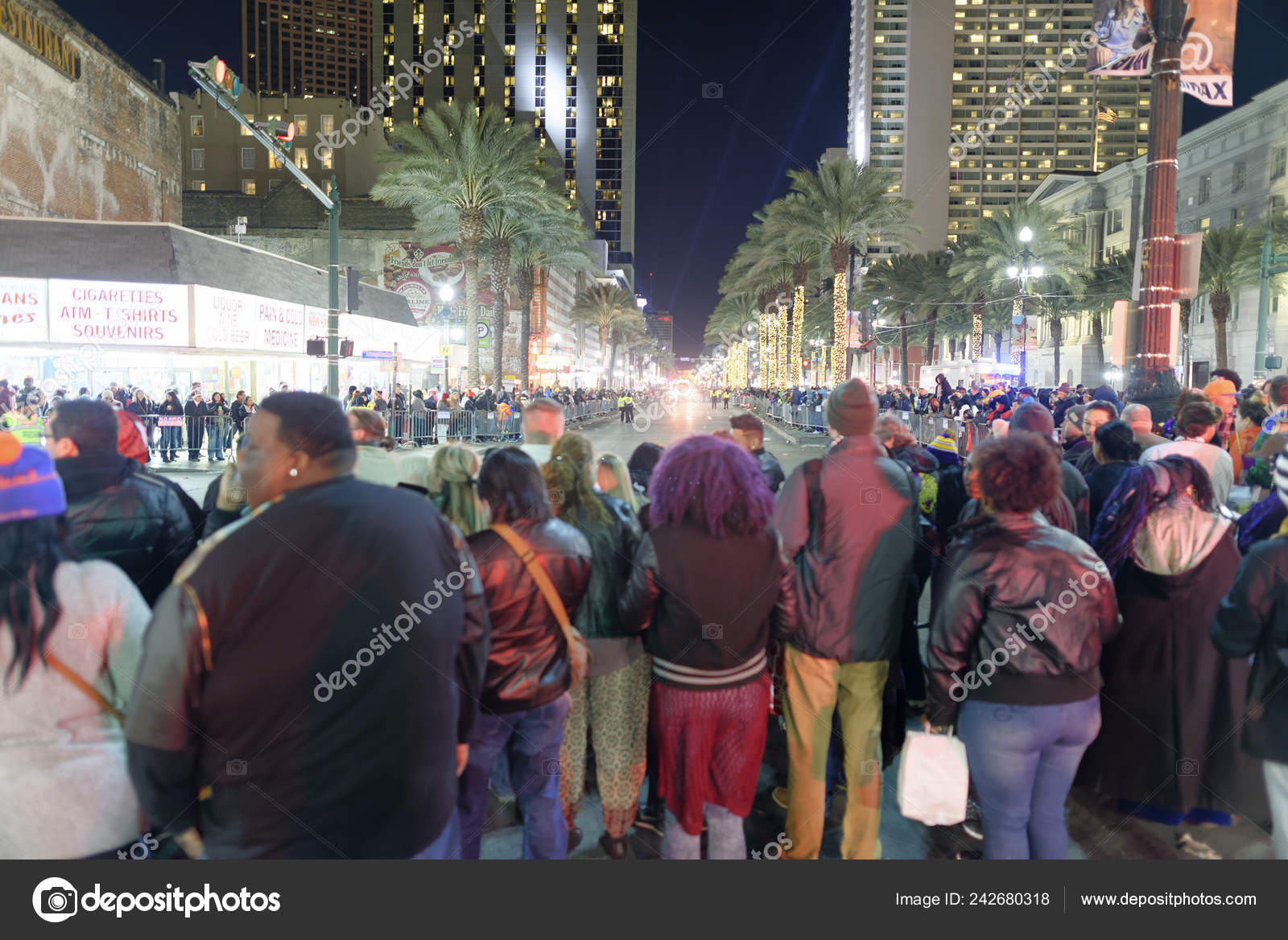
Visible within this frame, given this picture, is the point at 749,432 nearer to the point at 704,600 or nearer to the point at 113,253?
the point at 704,600

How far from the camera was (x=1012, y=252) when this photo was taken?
163ft

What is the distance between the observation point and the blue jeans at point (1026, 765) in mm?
3201

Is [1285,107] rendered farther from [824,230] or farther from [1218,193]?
[824,230]

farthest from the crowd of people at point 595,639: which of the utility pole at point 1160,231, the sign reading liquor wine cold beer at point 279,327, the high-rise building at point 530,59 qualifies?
the high-rise building at point 530,59

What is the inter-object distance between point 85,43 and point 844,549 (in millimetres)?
51051

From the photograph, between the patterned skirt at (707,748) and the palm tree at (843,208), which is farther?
the palm tree at (843,208)

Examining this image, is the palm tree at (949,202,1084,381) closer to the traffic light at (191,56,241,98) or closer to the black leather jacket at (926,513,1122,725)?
the traffic light at (191,56,241,98)

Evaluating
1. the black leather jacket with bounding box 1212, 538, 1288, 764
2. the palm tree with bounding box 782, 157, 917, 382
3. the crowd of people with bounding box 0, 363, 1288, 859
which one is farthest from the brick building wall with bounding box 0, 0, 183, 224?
the black leather jacket with bounding box 1212, 538, 1288, 764

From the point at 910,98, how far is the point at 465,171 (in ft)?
520

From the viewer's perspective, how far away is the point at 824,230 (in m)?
38.6

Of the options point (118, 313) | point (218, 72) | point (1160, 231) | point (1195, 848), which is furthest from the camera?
point (118, 313)

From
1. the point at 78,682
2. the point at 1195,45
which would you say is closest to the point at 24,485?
the point at 78,682

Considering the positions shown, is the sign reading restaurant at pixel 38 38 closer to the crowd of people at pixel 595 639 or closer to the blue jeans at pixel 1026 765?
the crowd of people at pixel 595 639

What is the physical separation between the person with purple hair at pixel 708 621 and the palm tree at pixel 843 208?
37.0m
